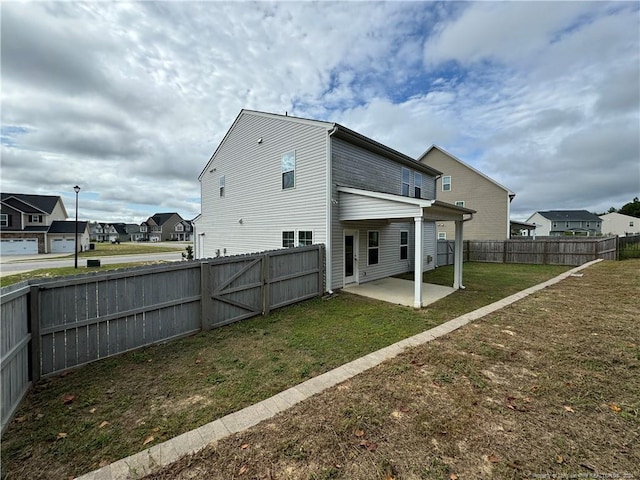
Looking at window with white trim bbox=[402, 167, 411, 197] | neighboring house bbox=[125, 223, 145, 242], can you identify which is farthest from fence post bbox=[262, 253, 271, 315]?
neighboring house bbox=[125, 223, 145, 242]

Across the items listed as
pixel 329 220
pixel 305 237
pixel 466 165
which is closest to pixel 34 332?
pixel 329 220

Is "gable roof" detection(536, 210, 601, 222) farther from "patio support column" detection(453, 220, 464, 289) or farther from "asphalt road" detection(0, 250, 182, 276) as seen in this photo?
"asphalt road" detection(0, 250, 182, 276)

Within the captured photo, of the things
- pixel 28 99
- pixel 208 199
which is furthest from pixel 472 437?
pixel 208 199

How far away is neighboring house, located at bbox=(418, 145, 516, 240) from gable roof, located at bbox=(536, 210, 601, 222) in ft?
168

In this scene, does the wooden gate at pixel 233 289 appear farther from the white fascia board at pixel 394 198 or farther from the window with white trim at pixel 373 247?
the window with white trim at pixel 373 247

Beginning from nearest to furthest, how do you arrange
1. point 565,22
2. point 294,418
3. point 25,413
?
point 294,418
point 25,413
point 565,22

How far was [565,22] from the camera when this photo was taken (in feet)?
27.8

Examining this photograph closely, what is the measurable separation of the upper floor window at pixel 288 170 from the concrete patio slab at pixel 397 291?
449cm

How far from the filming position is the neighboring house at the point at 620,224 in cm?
6144

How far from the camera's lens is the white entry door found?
9938 mm

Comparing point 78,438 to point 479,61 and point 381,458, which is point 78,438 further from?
point 479,61

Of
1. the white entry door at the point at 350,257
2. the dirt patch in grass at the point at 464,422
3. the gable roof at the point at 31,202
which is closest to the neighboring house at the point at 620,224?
the white entry door at the point at 350,257

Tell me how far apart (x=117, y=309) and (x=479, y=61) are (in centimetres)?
1503

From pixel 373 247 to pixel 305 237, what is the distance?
3101 mm
